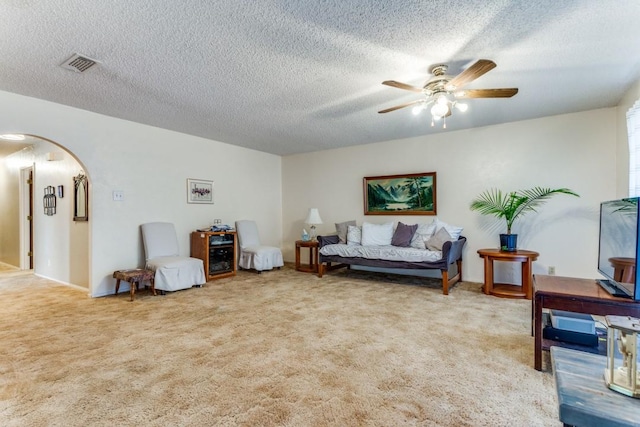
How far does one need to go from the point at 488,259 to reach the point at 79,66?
16.4 feet

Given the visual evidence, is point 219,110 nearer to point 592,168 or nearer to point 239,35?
point 239,35

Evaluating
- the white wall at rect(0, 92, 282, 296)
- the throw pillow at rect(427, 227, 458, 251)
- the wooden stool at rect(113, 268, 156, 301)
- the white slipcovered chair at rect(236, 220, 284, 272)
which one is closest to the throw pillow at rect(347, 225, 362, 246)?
the throw pillow at rect(427, 227, 458, 251)

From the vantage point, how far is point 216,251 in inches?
201

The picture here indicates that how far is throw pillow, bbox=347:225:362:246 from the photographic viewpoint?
5274mm

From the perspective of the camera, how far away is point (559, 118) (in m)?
4.16

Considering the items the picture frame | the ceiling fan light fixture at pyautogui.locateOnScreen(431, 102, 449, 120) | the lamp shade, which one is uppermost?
the ceiling fan light fixture at pyautogui.locateOnScreen(431, 102, 449, 120)

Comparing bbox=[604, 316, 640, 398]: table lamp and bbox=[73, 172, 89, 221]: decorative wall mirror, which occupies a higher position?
bbox=[73, 172, 89, 221]: decorative wall mirror

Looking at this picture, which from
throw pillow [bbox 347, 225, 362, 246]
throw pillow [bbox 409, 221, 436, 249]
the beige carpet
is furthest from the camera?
throw pillow [bbox 347, 225, 362, 246]

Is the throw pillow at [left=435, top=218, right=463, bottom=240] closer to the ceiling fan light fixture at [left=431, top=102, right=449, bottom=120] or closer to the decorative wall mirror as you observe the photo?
the ceiling fan light fixture at [left=431, top=102, right=449, bottom=120]

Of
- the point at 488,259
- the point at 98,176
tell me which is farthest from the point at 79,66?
the point at 488,259

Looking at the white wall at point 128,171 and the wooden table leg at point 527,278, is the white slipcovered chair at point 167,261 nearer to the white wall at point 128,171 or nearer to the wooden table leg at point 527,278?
the white wall at point 128,171

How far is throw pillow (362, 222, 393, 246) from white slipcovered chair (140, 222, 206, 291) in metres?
2.67

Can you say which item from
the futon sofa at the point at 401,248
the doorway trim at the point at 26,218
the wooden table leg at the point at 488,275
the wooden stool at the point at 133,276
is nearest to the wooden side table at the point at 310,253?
the futon sofa at the point at 401,248

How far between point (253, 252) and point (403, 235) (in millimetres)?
2643
